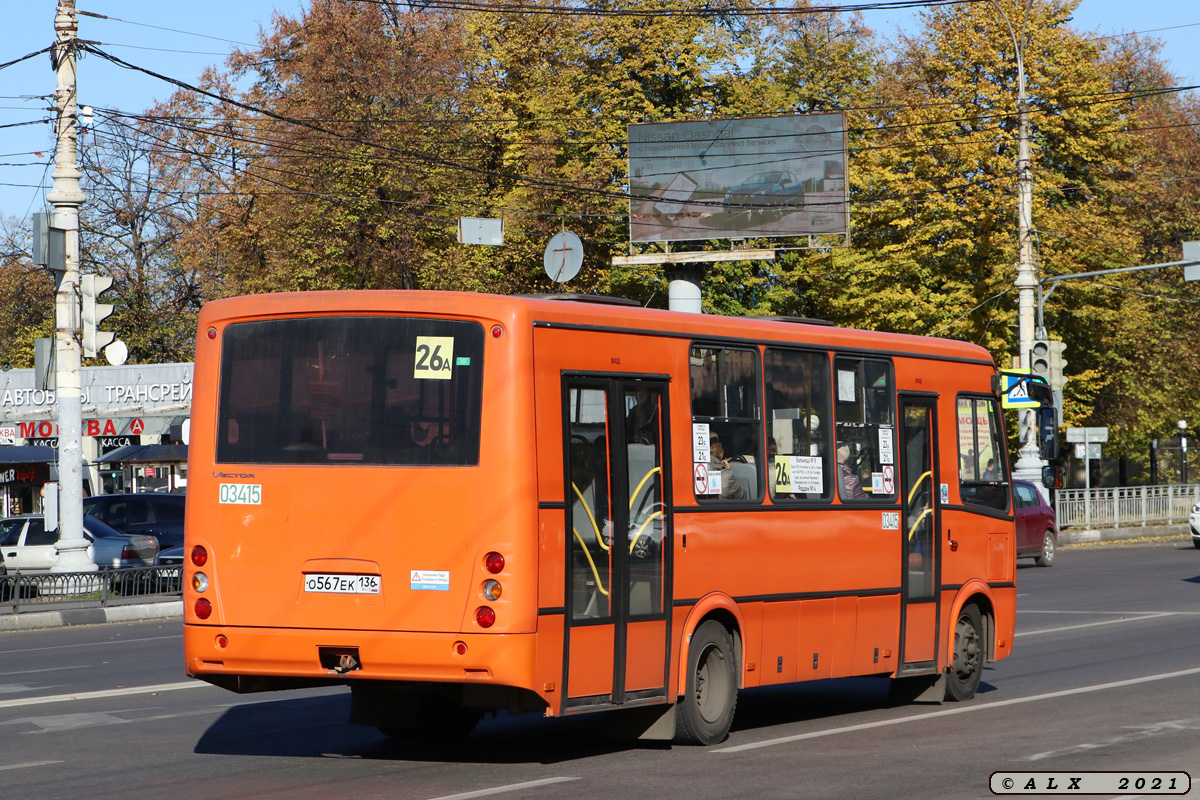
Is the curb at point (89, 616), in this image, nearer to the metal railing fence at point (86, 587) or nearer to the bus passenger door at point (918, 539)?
the metal railing fence at point (86, 587)

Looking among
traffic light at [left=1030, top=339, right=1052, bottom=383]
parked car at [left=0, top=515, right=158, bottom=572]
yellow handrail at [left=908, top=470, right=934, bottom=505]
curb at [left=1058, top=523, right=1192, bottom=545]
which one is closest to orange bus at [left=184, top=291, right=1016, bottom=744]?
yellow handrail at [left=908, top=470, right=934, bottom=505]

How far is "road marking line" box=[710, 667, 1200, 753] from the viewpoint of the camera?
10750 millimetres

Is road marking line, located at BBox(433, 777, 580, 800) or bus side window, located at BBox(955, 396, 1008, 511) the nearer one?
road marking line, located at BBox(433, 777, 580, 800)

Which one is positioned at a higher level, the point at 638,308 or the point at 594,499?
the point at 638,308

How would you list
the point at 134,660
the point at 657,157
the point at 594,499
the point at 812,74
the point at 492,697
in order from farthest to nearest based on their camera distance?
the point at 812,74, the point at 657,157, the point at 134,660, the point at 594,499, the point at 492,697

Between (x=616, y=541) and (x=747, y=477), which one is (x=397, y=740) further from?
(x=747, y=477)

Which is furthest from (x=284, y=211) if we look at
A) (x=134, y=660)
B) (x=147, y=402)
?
(x=134, y=660)

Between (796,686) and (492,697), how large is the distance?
20.2 feet

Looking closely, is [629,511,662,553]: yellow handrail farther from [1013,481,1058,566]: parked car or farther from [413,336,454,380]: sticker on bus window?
[1013,481,1058,566]: parked car

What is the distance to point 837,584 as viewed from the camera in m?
11.7

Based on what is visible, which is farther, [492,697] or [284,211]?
[284,211]

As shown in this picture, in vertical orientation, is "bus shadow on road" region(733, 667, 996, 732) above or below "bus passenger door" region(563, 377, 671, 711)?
below

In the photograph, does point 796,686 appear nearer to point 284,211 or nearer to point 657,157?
point 657,157

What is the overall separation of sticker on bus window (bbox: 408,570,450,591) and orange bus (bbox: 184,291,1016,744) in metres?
0.01
